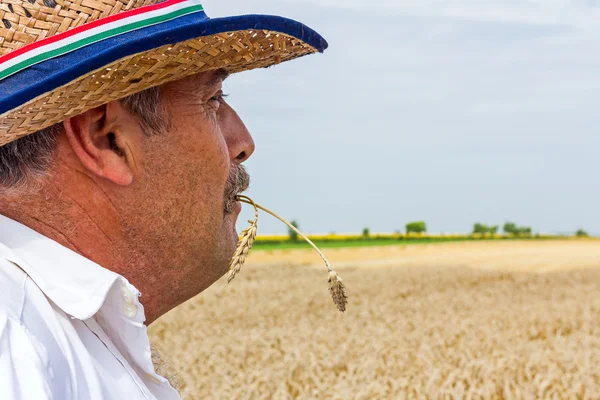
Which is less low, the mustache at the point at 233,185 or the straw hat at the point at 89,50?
the straw hat at the point at 89,50

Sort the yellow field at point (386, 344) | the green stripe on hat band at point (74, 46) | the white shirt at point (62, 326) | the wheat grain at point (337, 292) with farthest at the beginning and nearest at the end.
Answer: the yellow field at point (386, 344)
the wheat grain at point (337, 292)
the green stripe on hat band at point (74, 46)
the white shirt at point (62, 326)

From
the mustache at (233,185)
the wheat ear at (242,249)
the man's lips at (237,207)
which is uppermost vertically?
the mustache at (233,185)

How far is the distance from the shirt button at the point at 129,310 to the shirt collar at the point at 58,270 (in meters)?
0.09

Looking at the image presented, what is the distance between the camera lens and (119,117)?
6.00 feet

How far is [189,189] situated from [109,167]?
250 mm

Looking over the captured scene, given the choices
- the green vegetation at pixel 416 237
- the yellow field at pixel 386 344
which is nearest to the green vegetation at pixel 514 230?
the green vegetation at pixel 416 237

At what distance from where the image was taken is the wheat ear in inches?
83.5

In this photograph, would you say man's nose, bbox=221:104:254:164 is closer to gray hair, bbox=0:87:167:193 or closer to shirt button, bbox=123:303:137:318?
gray hair, bbox=0:87:167:193

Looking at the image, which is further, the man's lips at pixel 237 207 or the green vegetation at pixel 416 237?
the green vegetation at pixel 416 237

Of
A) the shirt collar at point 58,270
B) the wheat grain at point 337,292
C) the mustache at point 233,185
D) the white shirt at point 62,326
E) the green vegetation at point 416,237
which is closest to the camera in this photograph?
the white shirt at point 62,326

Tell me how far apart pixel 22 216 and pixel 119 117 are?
339 mm

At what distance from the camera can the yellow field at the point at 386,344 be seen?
485 cm

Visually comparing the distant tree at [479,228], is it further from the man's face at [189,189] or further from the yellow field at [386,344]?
the man's face at [189,189]

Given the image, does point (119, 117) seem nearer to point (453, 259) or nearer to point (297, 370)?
point (297, 370)
